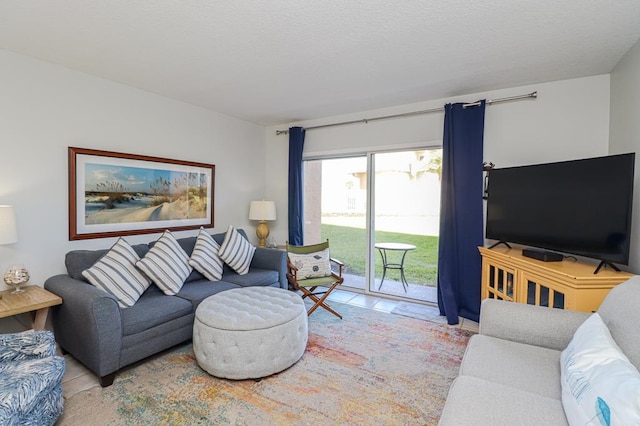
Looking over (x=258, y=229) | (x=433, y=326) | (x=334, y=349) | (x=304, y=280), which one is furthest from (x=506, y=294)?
(x=258, y=229)

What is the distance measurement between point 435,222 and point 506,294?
1.29m

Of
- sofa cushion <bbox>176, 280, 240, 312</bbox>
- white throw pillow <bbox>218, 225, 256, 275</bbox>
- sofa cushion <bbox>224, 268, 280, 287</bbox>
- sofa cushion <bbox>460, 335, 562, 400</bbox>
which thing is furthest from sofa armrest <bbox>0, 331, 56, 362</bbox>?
sofa cushion <bbox>460, 335, 562, 400</bbox>

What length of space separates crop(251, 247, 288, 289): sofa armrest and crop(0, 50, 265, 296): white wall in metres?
1.28

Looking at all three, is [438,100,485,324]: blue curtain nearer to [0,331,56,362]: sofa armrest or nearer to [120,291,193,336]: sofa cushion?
[120,291,193,336]: sofa cushion

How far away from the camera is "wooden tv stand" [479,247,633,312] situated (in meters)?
2.02

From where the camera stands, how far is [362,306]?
3.85 metres

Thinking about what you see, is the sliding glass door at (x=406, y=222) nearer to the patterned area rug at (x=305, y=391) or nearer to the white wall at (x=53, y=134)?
the patterned area rug at (x=305, y=391)

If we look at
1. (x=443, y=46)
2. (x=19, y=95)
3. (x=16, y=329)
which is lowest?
(x=16, y=329)

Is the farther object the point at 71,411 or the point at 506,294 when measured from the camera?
the point at 506,294

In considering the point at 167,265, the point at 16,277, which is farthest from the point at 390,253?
the point at 16,277

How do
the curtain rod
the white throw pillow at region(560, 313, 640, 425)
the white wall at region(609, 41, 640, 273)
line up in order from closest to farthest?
the white throw pillow at region(560, 313, 640, 425)
the white wall at region(609, 41, 640, 273)
the curtain rod

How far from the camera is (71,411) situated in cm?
194

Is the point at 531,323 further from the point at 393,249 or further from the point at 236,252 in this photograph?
the point at 236,252

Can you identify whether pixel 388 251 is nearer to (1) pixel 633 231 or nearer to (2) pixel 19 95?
(1) pixel 633 231
